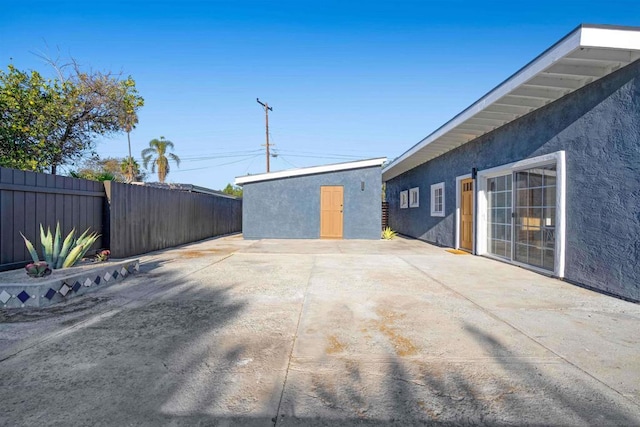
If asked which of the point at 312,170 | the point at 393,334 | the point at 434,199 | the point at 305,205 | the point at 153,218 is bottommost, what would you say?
the point at 393,334

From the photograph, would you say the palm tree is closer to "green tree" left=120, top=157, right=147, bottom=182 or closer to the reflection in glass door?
"green tree" left=120, top=157, right=147, bottom=182

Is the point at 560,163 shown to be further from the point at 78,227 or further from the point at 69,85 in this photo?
the point at 69,85

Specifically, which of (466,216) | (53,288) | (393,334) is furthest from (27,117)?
(466,216)

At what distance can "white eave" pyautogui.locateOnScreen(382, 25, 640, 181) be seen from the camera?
13.0ft

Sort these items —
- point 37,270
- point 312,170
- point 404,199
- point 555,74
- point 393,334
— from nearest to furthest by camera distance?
1. point 393,334
2. point 37,270
3. point 555,74
4. point 312,170
5. point 404,199

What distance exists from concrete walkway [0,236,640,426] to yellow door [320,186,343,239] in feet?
26.7

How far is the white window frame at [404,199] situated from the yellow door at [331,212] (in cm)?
369

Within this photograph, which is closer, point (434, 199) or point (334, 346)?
point (334, 346)

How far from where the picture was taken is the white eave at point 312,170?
12.6 meters

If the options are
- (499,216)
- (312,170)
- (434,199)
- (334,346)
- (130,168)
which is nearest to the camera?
(334,346)

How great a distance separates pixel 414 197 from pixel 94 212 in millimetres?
11128

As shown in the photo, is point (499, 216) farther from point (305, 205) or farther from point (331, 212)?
point (305, 205)

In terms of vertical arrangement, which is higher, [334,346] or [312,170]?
[312,170]

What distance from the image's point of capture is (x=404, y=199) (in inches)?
608
